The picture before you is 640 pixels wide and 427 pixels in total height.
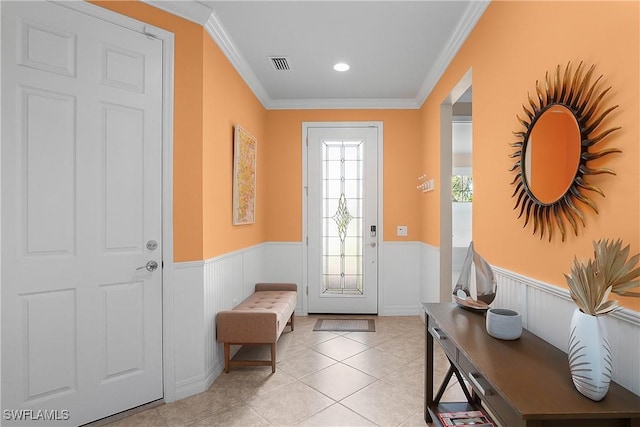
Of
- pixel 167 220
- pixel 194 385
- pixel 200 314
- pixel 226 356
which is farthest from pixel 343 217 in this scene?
pixel 194 385

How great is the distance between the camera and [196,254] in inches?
99.3

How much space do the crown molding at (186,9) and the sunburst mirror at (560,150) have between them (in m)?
2.18

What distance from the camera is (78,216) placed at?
2.08m

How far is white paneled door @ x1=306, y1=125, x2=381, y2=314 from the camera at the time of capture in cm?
455

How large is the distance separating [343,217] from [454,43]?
2367mm

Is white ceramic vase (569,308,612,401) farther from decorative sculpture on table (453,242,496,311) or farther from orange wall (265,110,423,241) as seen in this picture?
orange wall (265,110,423,241)

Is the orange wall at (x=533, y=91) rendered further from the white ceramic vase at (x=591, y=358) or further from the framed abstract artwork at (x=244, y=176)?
the framed abstract artwork at (x=244, y=176)

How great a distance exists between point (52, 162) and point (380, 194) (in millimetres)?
3428

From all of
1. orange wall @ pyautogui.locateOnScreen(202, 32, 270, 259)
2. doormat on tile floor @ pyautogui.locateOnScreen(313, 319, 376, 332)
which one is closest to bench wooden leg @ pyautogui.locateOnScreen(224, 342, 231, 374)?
orange wall @ pyautogui.locateOnScreen(202, 32, 270, 259)

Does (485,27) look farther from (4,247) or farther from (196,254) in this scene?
(4,247)

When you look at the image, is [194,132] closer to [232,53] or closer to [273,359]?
[232,53]

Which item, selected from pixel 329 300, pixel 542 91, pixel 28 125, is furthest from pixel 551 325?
pixel 329 300

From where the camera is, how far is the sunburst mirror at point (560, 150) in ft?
4.50

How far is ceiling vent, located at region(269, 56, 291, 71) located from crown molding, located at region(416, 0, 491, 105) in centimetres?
143
